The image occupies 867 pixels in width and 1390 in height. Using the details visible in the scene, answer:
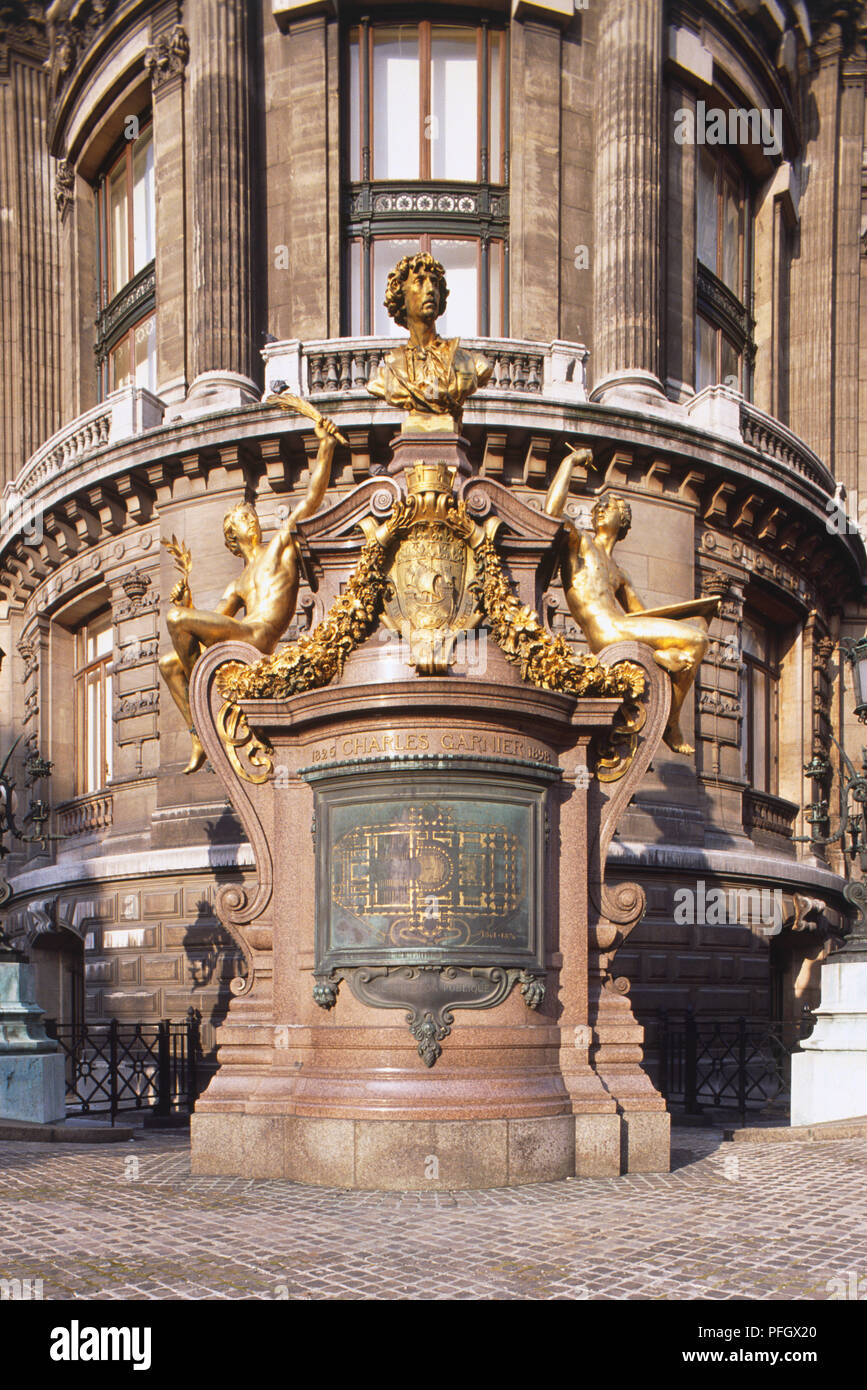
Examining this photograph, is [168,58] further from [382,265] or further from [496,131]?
[496,131]

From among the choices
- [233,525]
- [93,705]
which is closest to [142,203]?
[93,705]

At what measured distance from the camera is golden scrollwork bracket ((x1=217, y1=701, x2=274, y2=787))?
11.9 meters

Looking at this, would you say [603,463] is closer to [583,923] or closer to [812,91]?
[583,923]

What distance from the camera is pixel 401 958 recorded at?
10.6 meters

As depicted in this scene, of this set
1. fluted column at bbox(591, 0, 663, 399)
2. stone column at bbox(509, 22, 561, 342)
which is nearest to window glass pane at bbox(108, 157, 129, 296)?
stone column at bbox(509, 22, 561, 342)

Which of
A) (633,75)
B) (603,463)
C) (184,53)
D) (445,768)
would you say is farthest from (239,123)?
(445,768)

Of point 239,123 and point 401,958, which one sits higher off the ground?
point 239,123

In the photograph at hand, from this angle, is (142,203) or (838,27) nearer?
(142,203)

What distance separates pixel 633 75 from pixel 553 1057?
20.7 metres

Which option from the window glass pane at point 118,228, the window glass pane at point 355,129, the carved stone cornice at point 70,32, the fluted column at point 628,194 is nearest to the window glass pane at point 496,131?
the fluted column at point 628,194

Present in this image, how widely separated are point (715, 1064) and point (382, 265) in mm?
16232

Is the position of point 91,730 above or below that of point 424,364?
below

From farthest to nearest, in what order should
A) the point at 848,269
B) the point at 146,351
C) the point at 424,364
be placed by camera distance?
the point at 848,269
the point at 146,351
the point at 424,364

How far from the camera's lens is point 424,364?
11.9 meters
